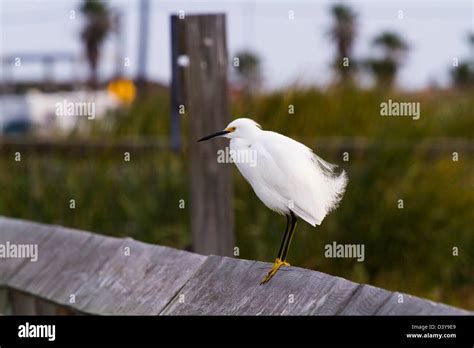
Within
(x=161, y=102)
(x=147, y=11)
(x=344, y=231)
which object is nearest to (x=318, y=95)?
(x=344, y=231)

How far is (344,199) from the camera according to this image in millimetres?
9523

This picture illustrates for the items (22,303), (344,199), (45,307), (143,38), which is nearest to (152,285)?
(45,307)

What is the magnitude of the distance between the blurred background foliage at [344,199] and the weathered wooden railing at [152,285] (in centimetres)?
407

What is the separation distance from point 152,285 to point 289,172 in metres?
0.99

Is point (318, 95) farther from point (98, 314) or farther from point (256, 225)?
point (98, 314)

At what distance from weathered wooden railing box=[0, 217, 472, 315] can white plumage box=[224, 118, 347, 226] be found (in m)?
0.22

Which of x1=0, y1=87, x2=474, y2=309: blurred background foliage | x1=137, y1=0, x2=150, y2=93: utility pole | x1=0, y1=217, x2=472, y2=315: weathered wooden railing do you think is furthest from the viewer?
x1=137, y1=0, x2=150, y2=93: utility pole

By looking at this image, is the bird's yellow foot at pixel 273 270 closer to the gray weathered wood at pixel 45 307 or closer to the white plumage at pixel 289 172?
the white plumage at pixel 289 172

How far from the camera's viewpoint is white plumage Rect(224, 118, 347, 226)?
3449 millimetres

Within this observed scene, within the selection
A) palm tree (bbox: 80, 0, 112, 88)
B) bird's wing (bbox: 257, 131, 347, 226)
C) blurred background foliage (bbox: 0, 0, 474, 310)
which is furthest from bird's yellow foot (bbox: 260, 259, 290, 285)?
palm tree (bbox: 80, 0, 112, 88)

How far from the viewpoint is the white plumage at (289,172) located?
3449mm

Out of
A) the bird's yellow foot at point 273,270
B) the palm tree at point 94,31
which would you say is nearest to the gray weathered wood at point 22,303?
the bird's yellow foot at point 273,270

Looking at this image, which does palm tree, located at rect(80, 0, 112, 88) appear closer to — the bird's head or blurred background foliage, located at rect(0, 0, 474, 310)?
blurred background foliage, located at rect(0, 0, 474, 310)

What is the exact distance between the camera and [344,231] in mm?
9625
